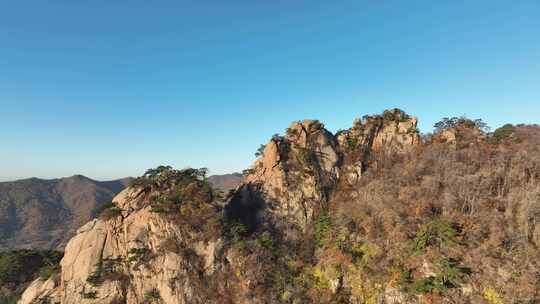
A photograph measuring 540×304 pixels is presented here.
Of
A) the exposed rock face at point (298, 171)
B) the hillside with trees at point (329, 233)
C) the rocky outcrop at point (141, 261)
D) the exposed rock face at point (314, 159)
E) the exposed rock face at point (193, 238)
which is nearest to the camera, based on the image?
the hillside with trees at point (329, 233)

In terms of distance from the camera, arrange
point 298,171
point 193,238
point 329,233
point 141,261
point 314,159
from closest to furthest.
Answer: point 141,261 → point 193,238 → point 329,233 → point 298,171 → point 314,159

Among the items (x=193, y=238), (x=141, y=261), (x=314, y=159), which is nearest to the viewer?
(x=141, y=261)

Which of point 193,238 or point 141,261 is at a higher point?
point 193,238

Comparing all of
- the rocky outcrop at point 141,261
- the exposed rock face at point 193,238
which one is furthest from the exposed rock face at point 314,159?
the rocky outcrop at point 141,261

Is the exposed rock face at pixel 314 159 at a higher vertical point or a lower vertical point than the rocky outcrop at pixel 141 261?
higher

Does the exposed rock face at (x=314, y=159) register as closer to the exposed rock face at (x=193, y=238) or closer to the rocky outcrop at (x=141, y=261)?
the exposed rock face at (x=193, y=238)

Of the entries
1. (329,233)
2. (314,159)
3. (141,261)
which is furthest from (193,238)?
(314,159)

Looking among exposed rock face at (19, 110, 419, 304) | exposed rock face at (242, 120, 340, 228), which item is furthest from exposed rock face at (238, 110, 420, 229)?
exposed rock face at (19, 110, 419, 304)

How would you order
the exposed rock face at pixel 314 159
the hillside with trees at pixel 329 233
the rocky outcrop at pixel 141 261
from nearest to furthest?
the hillside with trees at pixel 329 233
the rocky outcrop at pixel 141 261
the exposed rock face at pixel 314 159

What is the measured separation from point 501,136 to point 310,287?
A: 4938 centimetres

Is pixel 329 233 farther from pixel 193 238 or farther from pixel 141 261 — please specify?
pixel 141 261

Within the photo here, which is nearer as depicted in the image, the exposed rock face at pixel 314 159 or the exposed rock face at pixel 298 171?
the exposed rock face at pixel 298 171

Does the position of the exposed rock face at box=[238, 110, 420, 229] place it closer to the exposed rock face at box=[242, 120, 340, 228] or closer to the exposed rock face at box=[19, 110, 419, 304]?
the exposed rock face at box=[242, 120, 340, 228]

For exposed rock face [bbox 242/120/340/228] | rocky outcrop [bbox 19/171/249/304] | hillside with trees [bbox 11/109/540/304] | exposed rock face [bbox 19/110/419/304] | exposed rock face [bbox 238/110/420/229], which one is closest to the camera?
hillside with trees [bbox 11/109/540/304]
